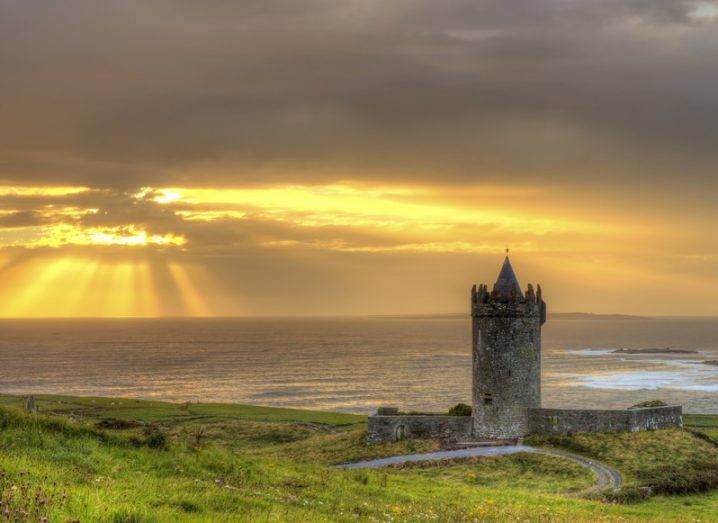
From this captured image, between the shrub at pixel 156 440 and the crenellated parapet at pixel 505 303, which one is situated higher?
the crenellated parapet at pixel 505 303

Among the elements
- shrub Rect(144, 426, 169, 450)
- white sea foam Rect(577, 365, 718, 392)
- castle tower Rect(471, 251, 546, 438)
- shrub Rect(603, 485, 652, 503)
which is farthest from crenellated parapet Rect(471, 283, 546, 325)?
white sea foam Rect(577, 365, 718, 392)

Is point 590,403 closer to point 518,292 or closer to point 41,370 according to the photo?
point 518,292

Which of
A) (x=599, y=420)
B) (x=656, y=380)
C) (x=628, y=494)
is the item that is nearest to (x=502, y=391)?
(x=599, y=420)

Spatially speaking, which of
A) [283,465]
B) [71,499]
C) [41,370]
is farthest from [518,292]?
[41,370]

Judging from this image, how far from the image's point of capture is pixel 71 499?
12.1 metres

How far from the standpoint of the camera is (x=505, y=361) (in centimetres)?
4544

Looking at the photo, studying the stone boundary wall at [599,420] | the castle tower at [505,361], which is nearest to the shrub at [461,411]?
the castle tower at [505,361]

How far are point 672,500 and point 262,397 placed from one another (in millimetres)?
95476

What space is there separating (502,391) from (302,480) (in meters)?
25.5

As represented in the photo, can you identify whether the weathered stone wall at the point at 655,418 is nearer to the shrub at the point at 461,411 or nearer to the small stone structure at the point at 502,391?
the small stone structure at the point at 502,391

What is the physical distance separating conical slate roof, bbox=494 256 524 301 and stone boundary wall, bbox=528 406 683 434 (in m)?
6.87

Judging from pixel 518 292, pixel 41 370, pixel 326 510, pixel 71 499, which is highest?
pixel 518 292

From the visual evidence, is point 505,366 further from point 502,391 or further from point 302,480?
point 302,480

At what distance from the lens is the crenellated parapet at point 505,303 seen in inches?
1797
